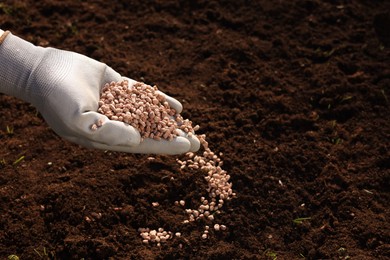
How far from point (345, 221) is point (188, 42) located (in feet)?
6.04

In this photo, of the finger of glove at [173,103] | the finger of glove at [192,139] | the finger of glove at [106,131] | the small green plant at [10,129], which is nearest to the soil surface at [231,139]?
the small green plant at [10,129]

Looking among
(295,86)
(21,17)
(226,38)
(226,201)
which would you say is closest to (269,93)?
(295,86)

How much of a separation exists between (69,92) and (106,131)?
30 cm

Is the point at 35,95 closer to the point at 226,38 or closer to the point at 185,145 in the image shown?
the point at 185,145

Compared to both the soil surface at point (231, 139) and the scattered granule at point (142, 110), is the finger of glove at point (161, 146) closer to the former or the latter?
the scattered granule at point (142, 110)

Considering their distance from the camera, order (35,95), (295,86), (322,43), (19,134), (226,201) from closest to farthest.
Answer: (35,95), (226,201), (19,134), (295,86), (322,43)

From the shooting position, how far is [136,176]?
3.82 meters

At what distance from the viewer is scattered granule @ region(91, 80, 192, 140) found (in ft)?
11.3

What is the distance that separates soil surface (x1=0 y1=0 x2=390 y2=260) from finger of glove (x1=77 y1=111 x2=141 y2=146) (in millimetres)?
532

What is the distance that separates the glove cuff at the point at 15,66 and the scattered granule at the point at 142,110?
0.44 m

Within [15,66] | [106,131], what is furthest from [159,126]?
[15,66]

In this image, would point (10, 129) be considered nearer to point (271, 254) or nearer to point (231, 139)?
point (231, 139)

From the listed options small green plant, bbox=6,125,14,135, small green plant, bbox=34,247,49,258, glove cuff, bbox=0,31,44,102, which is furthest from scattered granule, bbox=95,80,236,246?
small green plant, bbox=6,125,14,135

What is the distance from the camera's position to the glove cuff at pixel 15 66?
11.6ft
